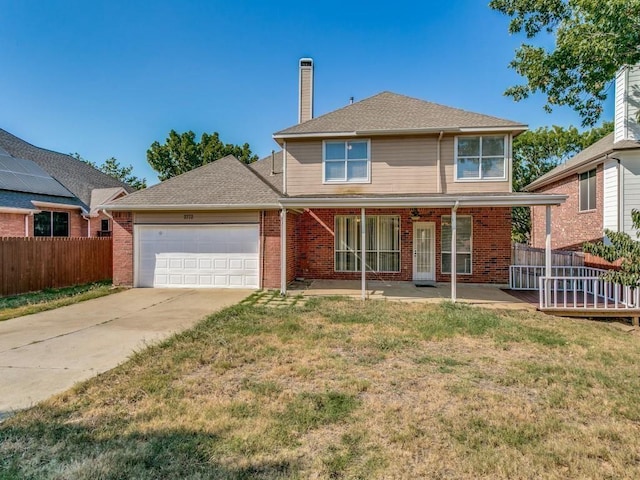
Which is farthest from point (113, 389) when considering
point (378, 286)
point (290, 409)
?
point (378, 286)

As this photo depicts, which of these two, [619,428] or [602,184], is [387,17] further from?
[619,428]

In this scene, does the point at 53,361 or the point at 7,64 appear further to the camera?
the point at 7,64

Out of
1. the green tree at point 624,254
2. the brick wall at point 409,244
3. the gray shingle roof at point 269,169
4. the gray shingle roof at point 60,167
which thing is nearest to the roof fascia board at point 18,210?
the gray shingle roof at point 60,167

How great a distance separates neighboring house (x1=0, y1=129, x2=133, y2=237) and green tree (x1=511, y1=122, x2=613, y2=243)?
3099 centimetres

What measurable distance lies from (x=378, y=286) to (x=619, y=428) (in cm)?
857

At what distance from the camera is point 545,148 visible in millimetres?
30016

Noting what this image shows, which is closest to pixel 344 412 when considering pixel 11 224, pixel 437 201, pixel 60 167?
pixel 437 201

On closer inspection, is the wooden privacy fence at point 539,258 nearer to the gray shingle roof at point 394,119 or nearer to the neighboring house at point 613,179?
the neighboring house at point 613,179

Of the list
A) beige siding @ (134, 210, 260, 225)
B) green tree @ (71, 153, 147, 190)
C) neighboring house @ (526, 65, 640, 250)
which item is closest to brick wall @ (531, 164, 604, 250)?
neighboring house @ (526, 65, 640, 250)

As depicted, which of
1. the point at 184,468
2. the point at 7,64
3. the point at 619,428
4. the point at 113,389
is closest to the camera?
the point at 184,468

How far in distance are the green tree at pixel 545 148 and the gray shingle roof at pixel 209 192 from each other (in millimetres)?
25527

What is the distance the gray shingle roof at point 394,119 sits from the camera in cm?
1155

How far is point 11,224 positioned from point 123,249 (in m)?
7.20

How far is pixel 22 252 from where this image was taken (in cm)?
1081
